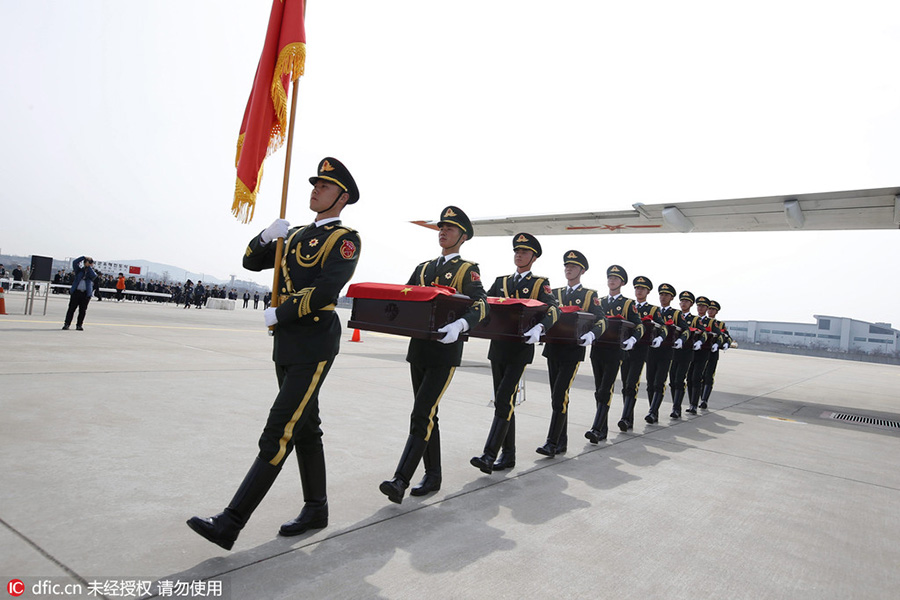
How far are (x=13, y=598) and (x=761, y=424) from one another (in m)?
9.17

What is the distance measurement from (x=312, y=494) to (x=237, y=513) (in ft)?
1.58

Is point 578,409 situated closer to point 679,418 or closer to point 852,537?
point 679,418

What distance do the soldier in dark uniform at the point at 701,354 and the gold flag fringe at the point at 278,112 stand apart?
806 centimetres

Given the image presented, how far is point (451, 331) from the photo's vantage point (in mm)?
3395

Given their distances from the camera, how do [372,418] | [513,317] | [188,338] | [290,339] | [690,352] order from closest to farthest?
[290,339]
[513,317]
[372,418]
[690,352]
[188,338]

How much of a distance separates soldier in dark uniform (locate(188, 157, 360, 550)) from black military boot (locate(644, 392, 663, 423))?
6.04m

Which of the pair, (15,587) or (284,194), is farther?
(284,194)

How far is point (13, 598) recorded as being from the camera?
2.00 meters

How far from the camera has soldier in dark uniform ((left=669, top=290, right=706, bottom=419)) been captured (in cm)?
873

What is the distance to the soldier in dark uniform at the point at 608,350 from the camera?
234 inches

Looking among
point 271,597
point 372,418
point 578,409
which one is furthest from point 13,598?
point 578,409

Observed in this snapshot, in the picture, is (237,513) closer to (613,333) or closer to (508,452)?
(508,452)

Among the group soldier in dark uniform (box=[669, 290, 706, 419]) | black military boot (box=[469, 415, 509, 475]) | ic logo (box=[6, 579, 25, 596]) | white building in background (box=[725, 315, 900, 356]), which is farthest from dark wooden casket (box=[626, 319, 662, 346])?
white building in background (box=[725, 315, 900, 356])

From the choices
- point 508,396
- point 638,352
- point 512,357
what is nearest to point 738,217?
point 638,352
